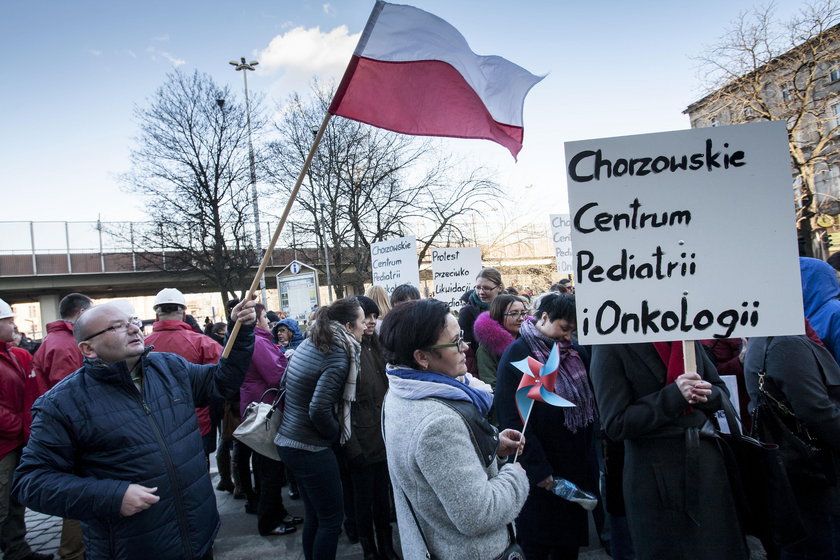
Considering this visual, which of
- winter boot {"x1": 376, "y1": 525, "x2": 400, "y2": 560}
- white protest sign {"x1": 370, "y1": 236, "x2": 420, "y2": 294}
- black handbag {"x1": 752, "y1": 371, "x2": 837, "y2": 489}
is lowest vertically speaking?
winter boot {"x1": 376, "y1": 525, "x2": 400, "y2": 560}

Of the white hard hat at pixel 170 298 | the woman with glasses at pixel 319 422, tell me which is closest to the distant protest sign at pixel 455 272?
the white hard hat at pixel 170 298

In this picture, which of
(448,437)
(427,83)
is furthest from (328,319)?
(448,437)

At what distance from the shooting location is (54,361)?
4.21 m

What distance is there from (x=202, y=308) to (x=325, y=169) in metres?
39.8

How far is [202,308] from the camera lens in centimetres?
5675

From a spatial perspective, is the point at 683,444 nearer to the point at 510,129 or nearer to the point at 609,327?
the point at 609,327

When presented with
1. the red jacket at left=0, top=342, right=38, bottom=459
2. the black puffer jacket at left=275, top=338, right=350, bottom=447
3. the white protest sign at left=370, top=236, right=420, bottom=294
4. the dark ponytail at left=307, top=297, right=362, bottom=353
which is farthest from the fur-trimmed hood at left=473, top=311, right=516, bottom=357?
the white protest sign at left=370, top=236, right=420, bottom=294

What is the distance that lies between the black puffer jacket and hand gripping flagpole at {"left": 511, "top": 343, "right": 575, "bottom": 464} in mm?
1408

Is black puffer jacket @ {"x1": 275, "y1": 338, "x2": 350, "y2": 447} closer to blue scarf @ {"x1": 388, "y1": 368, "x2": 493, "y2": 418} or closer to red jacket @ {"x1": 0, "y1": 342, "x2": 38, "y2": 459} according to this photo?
blue scarf @ {"x1": 388, "y1": 368, "x2": 493, "y2": 418}

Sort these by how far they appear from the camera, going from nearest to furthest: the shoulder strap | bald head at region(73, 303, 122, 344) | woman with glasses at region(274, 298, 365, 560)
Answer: the shoulder strap, bald head at region(73, 303, 122, 344), woman with glasses at region(274, 298, 365, 560)

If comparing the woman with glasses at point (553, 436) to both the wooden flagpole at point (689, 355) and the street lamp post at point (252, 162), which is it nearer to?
the wooden flagpole at point (689, 355)

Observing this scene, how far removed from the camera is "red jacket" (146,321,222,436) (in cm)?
434

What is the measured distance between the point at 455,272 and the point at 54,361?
5.88m

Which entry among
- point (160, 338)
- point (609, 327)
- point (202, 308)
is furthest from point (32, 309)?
point (609, 327)
